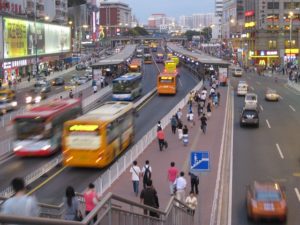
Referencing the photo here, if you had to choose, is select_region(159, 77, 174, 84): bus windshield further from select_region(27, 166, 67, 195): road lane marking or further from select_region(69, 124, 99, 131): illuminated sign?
select_region(69, 124, 99, 131): illuminated sign

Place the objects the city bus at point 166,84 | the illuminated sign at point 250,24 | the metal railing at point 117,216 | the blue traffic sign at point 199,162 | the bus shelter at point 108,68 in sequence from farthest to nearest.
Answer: the illuminated sign at point 250,24, the bus shelter at point 108,68, the city bus at point 166,84, the blue traffic sign at point 199,162, the metal railing at point 117,216

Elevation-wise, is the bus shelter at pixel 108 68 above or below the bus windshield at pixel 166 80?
above

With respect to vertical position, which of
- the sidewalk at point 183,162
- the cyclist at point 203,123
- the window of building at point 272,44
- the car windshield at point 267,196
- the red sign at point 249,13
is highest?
the red sign at point 249,13

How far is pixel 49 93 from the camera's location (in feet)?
211

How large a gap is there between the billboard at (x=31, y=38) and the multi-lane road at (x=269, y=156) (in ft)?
137

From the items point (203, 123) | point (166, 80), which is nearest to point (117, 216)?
point (203, 123)

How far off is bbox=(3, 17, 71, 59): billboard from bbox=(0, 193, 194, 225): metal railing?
218ft

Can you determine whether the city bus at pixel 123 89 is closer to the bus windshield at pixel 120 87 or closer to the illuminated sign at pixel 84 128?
the bus windshield at pixel 120 87

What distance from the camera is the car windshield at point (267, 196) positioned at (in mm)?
18422

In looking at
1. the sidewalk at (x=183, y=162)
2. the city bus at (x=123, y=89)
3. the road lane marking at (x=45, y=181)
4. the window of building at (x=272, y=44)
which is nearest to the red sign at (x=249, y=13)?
the window of building at (x=272, y=44)

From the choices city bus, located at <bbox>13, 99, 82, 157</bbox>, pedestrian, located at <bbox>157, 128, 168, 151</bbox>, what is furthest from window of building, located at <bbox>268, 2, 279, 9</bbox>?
city bus, located at <bbox>13, 99, 82, 157</bbox>

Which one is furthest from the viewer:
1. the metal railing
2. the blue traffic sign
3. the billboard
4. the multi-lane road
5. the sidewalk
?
the billboard

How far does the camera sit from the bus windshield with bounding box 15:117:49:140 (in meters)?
28.0

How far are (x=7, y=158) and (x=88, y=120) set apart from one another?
6.24 meters
